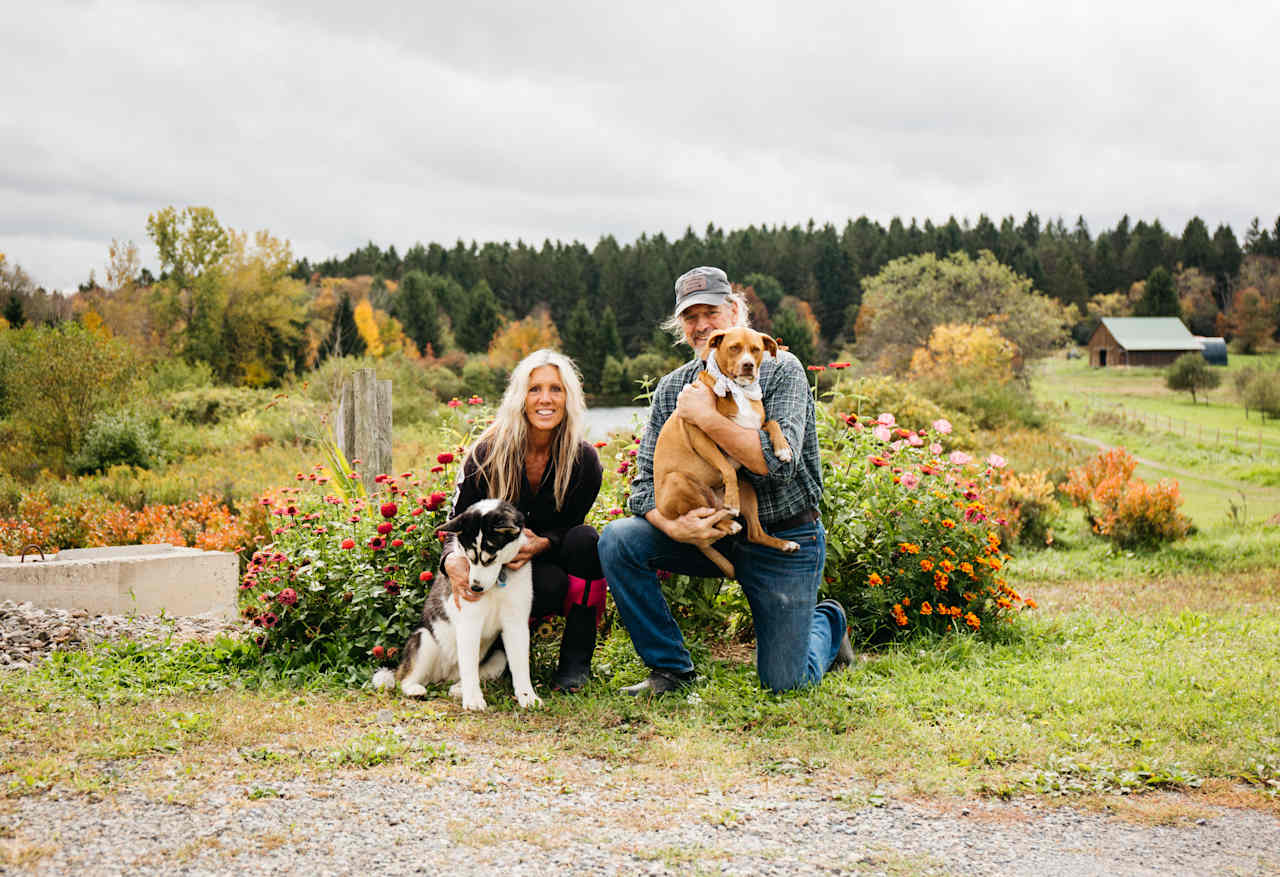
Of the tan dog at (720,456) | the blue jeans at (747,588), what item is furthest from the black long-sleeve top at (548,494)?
the tan dog at (720,456)

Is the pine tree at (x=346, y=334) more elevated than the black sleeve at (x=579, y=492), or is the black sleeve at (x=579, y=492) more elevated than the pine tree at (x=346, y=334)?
the pine tree at (x=346, y=334)

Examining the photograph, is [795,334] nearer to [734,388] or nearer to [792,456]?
[792,456]

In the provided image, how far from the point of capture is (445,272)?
77.3 m

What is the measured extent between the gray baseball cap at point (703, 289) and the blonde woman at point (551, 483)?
70 centimetres

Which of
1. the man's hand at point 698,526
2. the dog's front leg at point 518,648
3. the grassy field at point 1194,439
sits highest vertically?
the man's hand at point 698,526

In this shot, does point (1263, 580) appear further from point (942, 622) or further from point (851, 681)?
point (851, 681)

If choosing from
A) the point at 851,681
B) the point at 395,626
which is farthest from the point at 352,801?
the point at 851,681

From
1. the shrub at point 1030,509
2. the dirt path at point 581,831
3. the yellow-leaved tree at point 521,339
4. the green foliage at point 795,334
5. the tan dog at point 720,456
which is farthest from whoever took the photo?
the yellow-leaved tree at point 521,339

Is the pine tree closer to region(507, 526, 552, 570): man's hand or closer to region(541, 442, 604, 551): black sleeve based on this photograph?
region(541, 442, 604, 551): black sleeve

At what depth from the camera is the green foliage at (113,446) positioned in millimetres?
14508

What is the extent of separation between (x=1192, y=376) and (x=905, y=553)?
35.1m

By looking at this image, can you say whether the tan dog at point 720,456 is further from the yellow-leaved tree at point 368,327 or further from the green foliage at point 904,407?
the yellow-leaved tree at point 368,327

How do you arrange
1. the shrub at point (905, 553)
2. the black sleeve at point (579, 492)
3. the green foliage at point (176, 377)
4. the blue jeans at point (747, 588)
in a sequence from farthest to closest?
1. the green foliage at point (176, 377)
2. the shrub at point (905, 553)
3. the black sleeve at point (579, 492)
4. the blue jeans at point (747, 588)

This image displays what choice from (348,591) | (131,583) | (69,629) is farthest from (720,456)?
(131,583)
